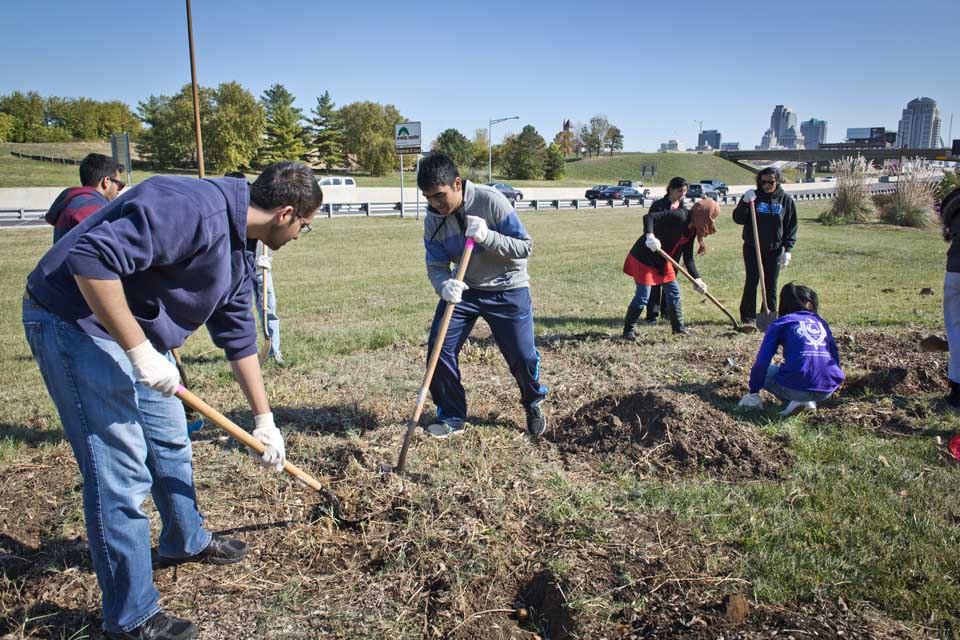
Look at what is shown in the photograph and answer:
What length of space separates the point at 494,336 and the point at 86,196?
3060 mm

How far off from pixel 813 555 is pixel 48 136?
7246 centimetres

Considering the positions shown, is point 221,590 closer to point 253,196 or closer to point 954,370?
point 253,196

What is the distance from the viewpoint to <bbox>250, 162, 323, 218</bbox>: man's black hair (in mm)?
2676

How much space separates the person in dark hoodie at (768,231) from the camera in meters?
8.17

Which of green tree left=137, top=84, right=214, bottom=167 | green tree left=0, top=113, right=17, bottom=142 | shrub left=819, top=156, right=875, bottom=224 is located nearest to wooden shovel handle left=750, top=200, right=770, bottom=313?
shrub left=819, top=156, right=875, bottom=224

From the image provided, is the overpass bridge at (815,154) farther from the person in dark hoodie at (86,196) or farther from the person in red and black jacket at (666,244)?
the person in dark hoodie at (86,196)

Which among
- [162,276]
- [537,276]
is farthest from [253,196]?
[537,276]

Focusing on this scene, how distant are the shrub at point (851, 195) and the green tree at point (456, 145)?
4225 cm

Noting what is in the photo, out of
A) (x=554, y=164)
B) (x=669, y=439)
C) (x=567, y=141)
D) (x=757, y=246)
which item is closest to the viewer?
(x=669, y=439)

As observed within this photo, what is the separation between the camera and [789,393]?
4957 mm

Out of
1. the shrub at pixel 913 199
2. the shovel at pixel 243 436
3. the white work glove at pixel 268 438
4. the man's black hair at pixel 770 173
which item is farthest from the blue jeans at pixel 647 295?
the shrub at pixel 913 199

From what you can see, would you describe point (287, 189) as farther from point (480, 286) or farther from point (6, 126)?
point (6, 126)

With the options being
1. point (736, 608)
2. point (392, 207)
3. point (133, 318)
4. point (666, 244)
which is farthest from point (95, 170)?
point (392, 207)

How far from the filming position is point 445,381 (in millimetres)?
4676
